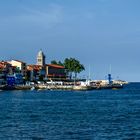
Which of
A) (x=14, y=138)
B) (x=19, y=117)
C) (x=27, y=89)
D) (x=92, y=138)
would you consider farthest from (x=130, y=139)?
(x=27, y=89)

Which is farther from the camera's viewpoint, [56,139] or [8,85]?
[8,85]

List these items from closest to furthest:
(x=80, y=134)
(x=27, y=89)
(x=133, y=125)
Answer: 1. (x=80, y=134)
2. (x=133, y=125)
3. (x=27, y=89)

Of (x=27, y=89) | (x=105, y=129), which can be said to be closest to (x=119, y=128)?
(x=105, y=129)

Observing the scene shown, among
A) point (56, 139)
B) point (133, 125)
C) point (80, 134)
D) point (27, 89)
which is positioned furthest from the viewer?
point (27, 89)

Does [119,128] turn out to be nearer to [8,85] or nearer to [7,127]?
[7,127]

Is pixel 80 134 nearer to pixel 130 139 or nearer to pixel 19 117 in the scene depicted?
pixel 130 139

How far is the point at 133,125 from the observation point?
57.9m

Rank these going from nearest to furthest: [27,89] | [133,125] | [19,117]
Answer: [133,125] → [19,117] → [27,89]

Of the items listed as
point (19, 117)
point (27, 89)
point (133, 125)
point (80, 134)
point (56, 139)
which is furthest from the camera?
point (27, 89)

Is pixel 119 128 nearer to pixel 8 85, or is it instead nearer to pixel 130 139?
pixel 130 139

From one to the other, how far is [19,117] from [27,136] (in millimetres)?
20396

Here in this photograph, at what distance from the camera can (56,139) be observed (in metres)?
46.6

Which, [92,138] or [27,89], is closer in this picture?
[92,138]

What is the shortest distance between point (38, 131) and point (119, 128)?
8.13 meters
